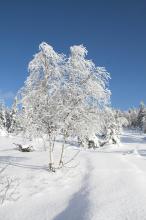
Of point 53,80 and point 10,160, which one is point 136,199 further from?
point 10,160

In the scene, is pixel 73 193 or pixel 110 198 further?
pixel 73 193

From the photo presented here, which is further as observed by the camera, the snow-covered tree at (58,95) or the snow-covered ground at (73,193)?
the snow-covered tree at (58,95)

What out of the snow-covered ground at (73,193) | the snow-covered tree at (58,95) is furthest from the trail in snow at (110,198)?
the snow-covered tree at (58,95)

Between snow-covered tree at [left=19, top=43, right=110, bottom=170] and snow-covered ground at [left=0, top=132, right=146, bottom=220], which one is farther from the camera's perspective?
snow-covered tree at [left=19, top=43, right=110, bottom=170]

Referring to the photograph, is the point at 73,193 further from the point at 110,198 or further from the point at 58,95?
the point at 58,95

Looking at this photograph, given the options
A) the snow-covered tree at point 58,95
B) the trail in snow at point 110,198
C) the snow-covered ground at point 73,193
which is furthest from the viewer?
the snow-covered tree at point 58,95

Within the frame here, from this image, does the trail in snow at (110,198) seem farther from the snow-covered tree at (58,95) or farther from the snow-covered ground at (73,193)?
the snow-covered tree at (58,95)

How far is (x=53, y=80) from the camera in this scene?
82.1 feet

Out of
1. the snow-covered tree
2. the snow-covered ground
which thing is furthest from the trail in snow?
the snow-covered tree

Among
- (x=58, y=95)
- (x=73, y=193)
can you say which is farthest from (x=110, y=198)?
(x=58, y=95)

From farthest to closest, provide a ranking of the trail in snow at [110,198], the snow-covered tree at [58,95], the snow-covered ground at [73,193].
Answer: the snow-covered tree at [58,95], the snow-covered ground at [73,193], the trail in snow at [110,198]

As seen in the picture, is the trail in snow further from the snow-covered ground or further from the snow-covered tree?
the snow-covered tree

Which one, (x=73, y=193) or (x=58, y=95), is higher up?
(x=58, y=95)

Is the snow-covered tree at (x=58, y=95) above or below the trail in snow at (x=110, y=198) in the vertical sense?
above
